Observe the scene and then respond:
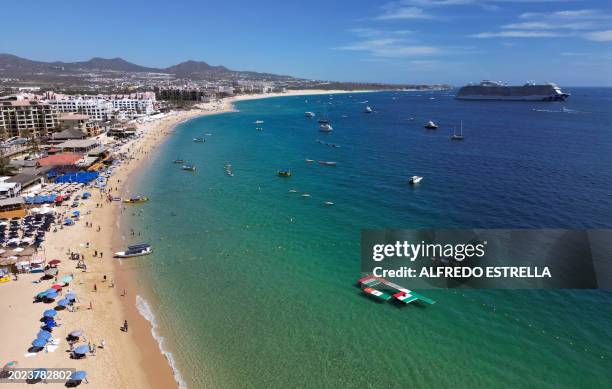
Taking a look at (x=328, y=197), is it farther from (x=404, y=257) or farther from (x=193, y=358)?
(x=193, y=358)

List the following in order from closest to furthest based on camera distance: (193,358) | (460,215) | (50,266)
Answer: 1. (193,358)
2. (50,266)
3. (460,215)

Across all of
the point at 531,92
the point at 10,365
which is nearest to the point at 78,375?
the point at 10,365

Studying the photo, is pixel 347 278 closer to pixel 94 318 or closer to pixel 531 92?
pixel 94 318

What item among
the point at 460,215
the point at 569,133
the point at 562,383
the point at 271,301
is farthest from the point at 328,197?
the point at 569,133

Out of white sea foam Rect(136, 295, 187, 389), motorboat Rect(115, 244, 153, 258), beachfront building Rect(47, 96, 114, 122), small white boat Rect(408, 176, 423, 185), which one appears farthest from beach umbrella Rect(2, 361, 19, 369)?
beachfront building Rect(47, 96, 114, 122)

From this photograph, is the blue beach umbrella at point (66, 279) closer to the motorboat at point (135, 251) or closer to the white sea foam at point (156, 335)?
the motorboat at point (135, 251)

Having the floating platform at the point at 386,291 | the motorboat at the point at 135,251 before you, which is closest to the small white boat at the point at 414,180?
the floating platform at the point at 386,291
